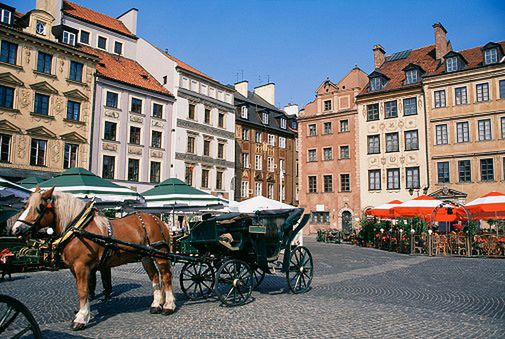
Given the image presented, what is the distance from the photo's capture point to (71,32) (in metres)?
32.2

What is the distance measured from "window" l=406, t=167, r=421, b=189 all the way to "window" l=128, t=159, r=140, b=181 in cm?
2218

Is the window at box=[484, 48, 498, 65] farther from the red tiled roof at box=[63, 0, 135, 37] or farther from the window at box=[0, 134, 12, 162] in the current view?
the window at box=[0, 134, 12, 162]

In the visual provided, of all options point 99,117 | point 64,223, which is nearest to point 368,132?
point 99,117

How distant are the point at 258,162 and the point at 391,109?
14.6 metres

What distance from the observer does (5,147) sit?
26938 mm

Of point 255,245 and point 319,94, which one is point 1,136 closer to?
point 255,245

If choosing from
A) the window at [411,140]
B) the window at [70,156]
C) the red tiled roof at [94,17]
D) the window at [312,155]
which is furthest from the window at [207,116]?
the window at [411,140]

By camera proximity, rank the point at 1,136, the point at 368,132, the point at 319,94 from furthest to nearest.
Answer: the point at 319,94 → the point at 368,132 → the point at 1,136

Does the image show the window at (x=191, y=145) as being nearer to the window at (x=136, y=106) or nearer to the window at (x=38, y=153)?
the window at (x=136, y=106)

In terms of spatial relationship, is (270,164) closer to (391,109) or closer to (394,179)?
(394,179)

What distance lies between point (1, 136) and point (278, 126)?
2978 cm

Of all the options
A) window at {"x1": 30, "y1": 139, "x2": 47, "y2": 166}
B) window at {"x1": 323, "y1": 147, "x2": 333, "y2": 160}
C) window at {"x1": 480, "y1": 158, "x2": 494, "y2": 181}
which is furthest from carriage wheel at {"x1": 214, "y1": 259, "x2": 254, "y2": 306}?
window at {"x1": 323, "y1": 147, "x2": 333, "y2": 160}

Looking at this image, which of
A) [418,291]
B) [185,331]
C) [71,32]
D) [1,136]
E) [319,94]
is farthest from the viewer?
[319,94]

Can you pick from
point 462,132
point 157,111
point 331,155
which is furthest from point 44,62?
point 462,132
